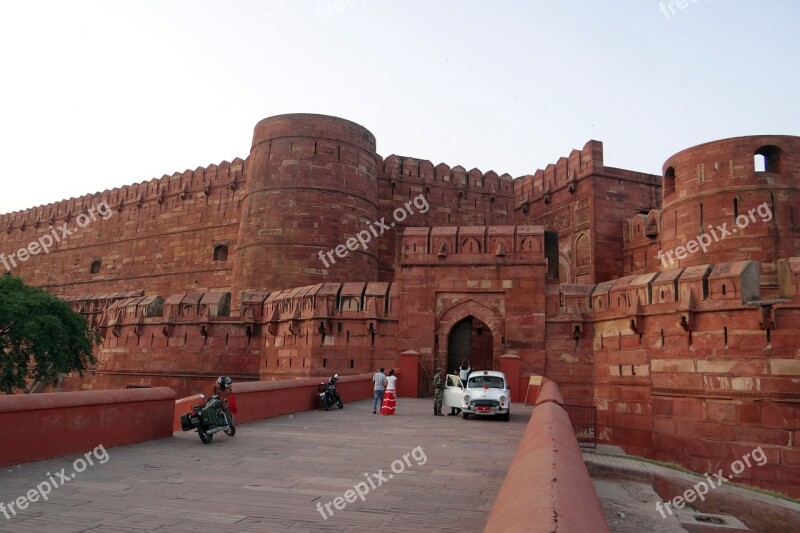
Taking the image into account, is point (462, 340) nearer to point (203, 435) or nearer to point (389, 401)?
point (389, 401)

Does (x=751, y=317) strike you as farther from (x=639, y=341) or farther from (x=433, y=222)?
(x=433, y=222)

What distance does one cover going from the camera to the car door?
11.6 metres

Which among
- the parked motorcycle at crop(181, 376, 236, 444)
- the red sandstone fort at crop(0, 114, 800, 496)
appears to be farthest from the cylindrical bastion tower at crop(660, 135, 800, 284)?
the parked motorcycle at crop(181, 376, 236, 444)

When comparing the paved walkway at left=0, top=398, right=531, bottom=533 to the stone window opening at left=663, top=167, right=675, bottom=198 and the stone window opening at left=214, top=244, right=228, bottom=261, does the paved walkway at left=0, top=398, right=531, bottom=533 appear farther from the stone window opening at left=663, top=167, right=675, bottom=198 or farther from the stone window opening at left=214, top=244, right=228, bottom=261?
the stone window opening at left=214, top=244, right=228, bottom=261

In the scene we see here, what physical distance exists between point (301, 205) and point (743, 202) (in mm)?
14919

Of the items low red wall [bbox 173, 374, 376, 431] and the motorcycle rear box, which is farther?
low red wall [bbox 173, 374, 376, 431]

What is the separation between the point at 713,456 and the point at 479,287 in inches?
272

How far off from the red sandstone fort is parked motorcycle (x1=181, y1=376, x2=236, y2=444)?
341 inches

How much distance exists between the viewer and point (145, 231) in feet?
109

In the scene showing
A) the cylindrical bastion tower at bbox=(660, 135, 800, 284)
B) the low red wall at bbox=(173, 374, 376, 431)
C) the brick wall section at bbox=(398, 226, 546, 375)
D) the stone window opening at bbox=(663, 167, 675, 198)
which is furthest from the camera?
the stone window opening at bbox=(663, 167, 675, 198)

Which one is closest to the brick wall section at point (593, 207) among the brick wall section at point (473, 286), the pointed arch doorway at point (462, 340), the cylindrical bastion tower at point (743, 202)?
the cylindrical bastion tower at point (743, 202)

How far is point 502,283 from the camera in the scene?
54.6 feet

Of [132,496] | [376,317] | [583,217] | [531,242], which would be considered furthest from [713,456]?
[583,217]

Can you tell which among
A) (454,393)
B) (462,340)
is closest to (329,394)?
(454,393)
